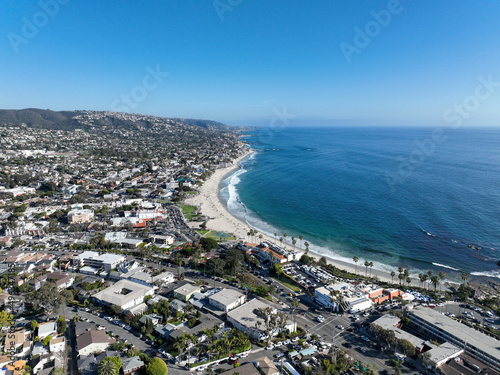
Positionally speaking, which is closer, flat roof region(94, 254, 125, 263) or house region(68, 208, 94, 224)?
flat roof region(94, 254, 125, 263)

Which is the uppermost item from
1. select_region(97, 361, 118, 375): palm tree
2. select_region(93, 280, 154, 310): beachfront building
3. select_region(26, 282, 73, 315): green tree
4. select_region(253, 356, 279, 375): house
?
select_region(26, 282, 73, 315): green tree

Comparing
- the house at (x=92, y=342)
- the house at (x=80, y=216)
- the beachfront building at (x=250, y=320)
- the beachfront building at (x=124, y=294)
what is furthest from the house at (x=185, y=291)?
the house at (x=80, y=216)

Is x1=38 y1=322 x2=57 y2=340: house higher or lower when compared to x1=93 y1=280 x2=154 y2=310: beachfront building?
higher

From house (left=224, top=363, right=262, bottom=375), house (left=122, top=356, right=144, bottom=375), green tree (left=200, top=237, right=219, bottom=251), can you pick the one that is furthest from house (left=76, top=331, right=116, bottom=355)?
green tree (left=200, top=237, right=219, bottom=251)

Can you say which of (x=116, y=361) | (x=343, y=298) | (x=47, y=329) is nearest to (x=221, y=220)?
(x=343, y=298)

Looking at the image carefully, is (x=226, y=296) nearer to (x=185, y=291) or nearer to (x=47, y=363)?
(x=185, y=291)

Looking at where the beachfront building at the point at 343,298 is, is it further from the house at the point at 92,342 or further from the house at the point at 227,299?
the house at the point at 92,342

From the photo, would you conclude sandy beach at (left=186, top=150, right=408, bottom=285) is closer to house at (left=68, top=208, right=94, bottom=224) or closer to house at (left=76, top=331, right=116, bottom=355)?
house at (left=68, top=208, right=94, bottom=224)
